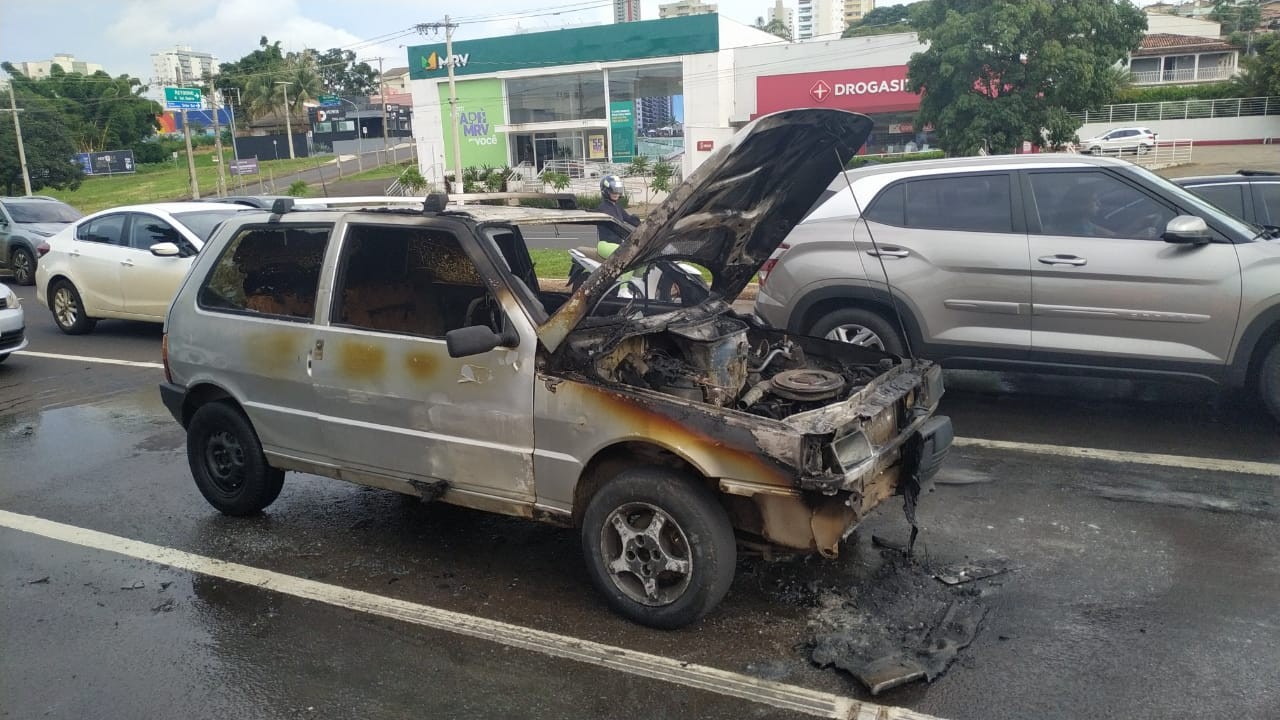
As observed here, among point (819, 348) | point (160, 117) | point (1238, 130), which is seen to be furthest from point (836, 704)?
point (160, 117)

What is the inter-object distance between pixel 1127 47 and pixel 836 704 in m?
25.2

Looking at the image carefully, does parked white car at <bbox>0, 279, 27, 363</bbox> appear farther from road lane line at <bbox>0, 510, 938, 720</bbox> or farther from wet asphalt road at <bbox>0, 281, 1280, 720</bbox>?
road lane line at <bbox>0, 510, 938, 720</bbox>

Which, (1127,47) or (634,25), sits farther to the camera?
(634,25)

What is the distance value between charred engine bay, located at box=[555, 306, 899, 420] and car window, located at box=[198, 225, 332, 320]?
5.70 feet

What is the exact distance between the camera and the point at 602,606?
4.30 meters

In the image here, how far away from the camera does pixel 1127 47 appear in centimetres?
2372

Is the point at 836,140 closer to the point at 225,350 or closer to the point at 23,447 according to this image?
the point at 225,350

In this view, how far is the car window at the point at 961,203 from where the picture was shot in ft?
22.4

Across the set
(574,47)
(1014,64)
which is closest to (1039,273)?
(1014,64)

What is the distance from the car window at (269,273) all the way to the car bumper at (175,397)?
0.57 metres

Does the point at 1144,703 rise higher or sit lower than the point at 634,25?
lower

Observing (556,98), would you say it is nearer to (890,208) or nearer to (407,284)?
(890,208)

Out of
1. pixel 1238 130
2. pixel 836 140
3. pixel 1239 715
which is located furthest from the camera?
pixel 1238 130

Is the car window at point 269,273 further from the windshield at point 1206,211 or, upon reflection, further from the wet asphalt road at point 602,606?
the windshield at point 1206,211
